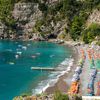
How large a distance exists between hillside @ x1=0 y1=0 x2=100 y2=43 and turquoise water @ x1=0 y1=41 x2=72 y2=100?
697 inches

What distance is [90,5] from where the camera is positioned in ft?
611

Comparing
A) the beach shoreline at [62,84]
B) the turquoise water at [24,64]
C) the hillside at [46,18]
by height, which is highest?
the hillside at [46,18]

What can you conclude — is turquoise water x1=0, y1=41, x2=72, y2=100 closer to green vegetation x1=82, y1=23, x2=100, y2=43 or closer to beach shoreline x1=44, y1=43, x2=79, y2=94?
beach shoreline x1=44, y1=43, x2=79, y2=94

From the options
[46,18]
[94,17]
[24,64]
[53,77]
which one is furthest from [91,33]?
[53,77]

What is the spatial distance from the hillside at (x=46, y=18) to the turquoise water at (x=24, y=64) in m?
17.7

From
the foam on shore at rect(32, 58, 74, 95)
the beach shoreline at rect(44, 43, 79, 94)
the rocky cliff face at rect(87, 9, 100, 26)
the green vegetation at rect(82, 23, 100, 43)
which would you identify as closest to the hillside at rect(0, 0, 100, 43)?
the rocky cliff face at rect(87, 9, 100, 26)

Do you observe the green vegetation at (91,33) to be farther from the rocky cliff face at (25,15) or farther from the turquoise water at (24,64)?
the rocky cliff face at (25,15)

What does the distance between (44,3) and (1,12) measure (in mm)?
22896

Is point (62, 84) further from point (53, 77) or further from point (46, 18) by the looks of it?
point (46, 18)

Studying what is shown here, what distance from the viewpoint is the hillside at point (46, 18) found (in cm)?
18088

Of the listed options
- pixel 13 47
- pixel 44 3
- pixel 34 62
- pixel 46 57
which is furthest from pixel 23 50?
pixel 44 3

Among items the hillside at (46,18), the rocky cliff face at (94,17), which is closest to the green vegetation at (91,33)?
the hillside at (46,18)

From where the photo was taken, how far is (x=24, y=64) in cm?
11231

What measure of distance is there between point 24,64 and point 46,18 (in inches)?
3227
